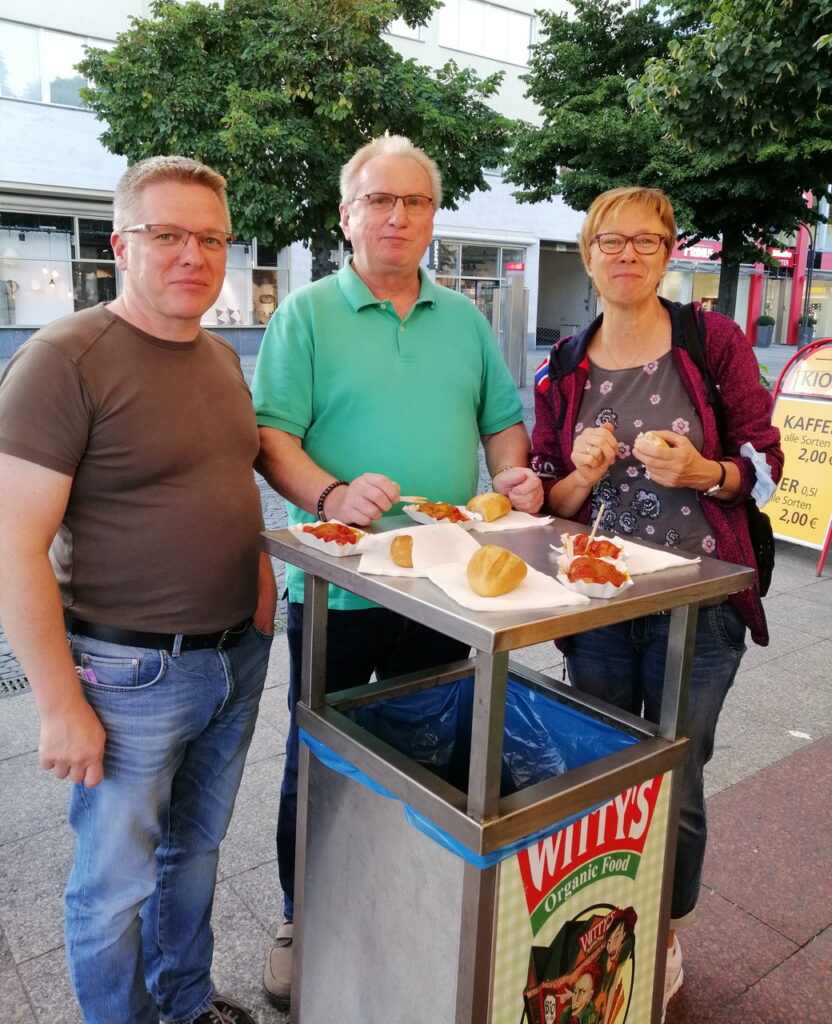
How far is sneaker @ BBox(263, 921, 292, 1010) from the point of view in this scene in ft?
6.93

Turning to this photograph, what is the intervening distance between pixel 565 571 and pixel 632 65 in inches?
437

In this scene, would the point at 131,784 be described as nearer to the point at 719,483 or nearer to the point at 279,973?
the point at 279,973

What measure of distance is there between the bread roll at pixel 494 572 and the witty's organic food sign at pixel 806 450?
5002 millimetres

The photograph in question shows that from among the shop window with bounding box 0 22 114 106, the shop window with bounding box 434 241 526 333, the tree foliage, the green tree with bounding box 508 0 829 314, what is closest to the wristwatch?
the tree foliage

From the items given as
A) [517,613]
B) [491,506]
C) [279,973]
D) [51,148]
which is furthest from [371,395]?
[51,148]

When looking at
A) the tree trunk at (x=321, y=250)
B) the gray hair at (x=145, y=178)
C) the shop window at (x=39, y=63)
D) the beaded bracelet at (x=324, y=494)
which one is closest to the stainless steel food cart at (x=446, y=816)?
the beaded bracelet at (x=324, y=494)

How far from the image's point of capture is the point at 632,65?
10570mm

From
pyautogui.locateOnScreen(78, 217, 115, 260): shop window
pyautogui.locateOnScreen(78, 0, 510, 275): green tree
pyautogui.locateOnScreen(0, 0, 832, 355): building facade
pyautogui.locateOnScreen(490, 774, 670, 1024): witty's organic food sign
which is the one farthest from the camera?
pyautogui.locateOnScreen(78, 217, 115, 260): shop window

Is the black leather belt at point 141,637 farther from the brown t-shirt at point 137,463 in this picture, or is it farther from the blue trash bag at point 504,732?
the blue trash bag at point 504,732

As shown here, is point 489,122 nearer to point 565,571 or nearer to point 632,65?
point 632,65

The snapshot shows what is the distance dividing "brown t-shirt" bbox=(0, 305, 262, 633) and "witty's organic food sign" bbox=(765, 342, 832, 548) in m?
5.00

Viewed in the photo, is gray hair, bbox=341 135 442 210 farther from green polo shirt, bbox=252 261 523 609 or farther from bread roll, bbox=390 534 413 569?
bread roll, bbox=390 534 413 569

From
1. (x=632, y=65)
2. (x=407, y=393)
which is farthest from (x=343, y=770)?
(x=632, y=65)

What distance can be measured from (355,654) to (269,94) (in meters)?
10.6
